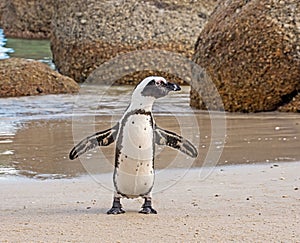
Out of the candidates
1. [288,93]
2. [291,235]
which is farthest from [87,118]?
[291,235]

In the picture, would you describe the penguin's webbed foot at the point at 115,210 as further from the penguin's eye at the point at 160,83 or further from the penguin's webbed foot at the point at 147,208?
the penguin's eye at the point at 160,83

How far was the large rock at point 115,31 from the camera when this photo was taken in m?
16.0

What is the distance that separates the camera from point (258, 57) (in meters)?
9.63

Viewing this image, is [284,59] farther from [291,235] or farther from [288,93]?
[291,235]

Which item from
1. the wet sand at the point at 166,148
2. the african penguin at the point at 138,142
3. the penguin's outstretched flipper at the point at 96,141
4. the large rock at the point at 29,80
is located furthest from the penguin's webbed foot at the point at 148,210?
the large rock at the point at 29,80

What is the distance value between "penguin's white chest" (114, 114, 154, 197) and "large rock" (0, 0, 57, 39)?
77.1 feet

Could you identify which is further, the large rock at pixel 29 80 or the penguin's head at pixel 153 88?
the large rock at pixel 29 80

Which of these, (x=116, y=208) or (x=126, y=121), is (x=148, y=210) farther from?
(x=126, y=121)

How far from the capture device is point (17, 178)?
231 inches

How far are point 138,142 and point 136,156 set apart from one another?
0.25 feet

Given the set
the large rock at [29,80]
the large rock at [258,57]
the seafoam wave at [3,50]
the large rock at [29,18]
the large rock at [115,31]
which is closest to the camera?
the large rock at [258,57]

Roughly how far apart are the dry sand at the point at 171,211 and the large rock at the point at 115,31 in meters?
10.3

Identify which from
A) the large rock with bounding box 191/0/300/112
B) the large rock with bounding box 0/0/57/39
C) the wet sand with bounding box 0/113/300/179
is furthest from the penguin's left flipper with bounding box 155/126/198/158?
the large rock with bounding box 0/0/57/39

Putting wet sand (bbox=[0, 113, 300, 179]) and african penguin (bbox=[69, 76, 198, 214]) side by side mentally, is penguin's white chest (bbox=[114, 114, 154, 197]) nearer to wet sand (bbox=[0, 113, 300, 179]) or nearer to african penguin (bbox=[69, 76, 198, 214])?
african penguin (bbox=[69, 76, 198, 214])
